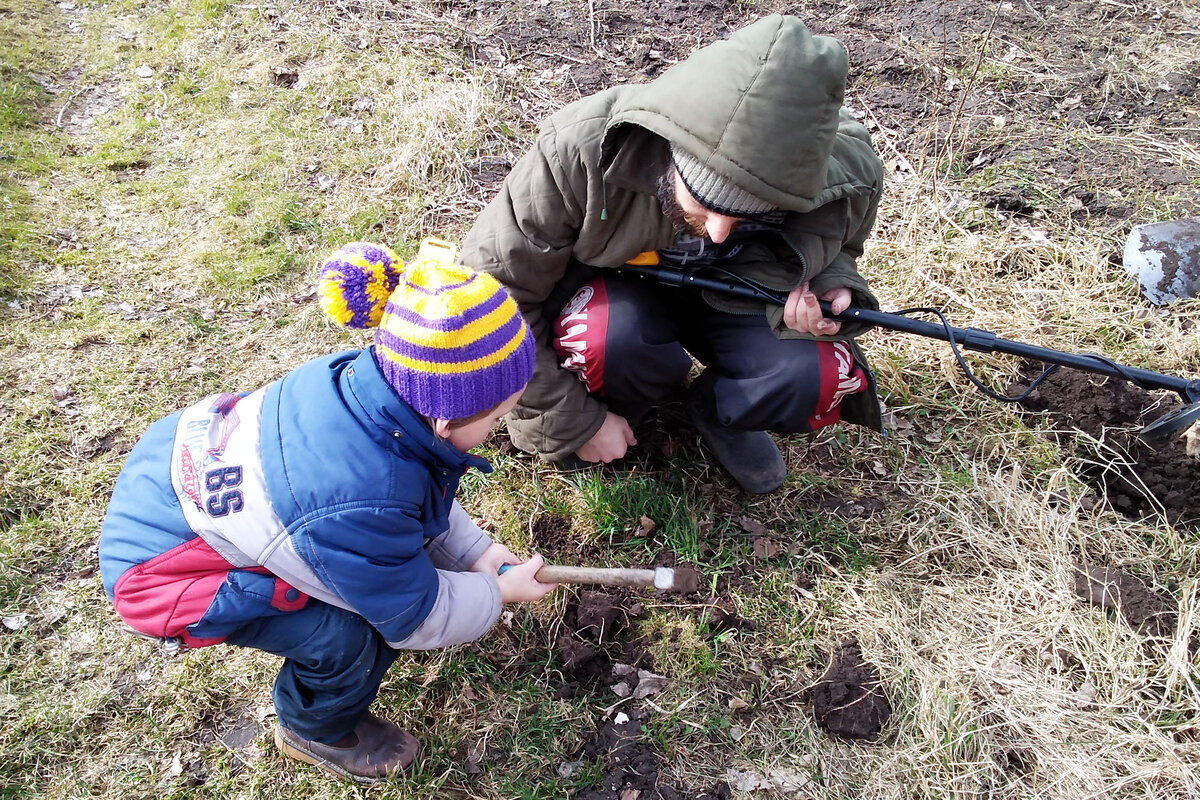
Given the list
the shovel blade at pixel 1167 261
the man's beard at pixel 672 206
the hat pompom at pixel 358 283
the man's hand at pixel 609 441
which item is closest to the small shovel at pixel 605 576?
the man's hand at pixel 609 441

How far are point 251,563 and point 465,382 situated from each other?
66cm

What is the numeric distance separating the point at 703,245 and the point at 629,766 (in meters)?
1.55

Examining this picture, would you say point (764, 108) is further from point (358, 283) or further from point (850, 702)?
point (850, 702)

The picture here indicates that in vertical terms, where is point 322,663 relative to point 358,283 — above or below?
below

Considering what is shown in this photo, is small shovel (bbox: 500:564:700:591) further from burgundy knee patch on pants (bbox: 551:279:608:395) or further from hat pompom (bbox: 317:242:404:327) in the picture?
hat pompom (bbox: 317:242:404:327)

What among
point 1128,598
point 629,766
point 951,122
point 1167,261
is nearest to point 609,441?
point 629,766

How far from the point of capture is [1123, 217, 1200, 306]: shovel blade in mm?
3176

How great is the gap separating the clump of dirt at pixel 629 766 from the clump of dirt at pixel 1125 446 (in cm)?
177

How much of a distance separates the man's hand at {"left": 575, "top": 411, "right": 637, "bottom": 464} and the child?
2.68ft

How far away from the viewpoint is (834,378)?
2.43 m

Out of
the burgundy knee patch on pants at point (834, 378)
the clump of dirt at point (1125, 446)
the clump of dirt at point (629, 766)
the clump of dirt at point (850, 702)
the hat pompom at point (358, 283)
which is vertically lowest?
the clump of dirt at point (629, 766)

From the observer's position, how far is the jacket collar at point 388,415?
169cm

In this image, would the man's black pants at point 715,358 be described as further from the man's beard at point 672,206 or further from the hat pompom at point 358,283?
the hat pompom at point 358,283

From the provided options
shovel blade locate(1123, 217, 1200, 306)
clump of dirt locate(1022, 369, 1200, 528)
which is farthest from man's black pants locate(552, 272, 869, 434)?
shovel blade locate(1123, 217, 1200, 306)
